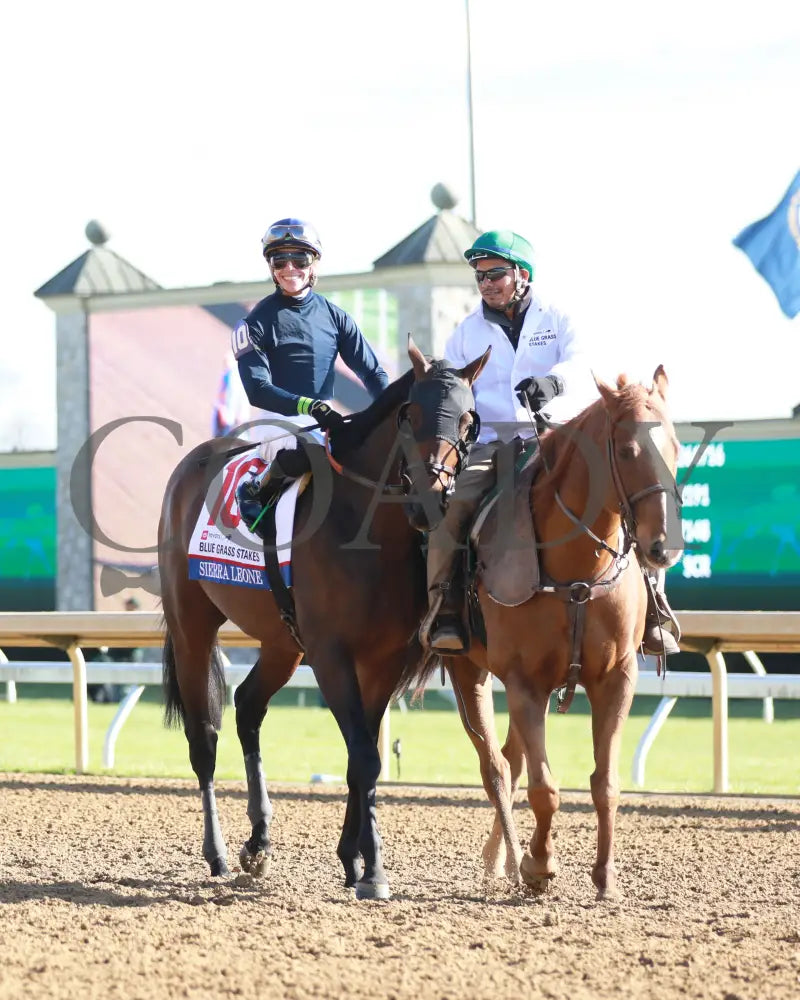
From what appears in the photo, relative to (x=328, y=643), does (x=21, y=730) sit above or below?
below

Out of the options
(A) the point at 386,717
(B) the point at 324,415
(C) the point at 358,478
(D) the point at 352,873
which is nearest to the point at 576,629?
(C) the point at 358,478

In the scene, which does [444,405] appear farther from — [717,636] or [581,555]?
[717,636]

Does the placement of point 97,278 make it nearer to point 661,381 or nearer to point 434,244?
point 434,244

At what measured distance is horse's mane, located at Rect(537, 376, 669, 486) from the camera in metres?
5.09

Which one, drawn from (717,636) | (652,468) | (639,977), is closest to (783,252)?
(717,636)

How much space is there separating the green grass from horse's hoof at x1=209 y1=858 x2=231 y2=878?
3228 mm

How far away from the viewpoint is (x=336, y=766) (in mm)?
10938

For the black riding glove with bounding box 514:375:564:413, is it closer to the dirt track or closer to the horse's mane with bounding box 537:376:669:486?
the horse's mane with bounding box 537:376:669:486

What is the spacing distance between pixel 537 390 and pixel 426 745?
7.76 meters

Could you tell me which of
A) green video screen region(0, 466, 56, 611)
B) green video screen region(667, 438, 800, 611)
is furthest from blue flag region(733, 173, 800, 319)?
green video screen region(0, 466, 56, 611)

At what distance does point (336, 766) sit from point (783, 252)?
22.3ft

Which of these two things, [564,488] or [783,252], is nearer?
[564,488]

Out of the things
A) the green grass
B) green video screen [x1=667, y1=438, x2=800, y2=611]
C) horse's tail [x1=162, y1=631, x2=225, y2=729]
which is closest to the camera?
horse's tail [x1=162, y1=631, x2=225, y2=729]

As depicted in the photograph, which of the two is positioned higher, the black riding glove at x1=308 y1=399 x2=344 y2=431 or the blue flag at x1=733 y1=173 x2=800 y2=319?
Answer: the blue flag at x1=733 y1=173 x2=800 y2=319
